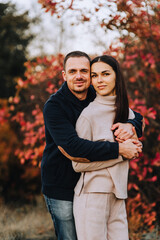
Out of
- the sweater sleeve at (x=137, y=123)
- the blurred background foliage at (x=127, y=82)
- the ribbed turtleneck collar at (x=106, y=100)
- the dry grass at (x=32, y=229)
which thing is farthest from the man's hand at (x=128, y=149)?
the dry grass at (x=32, y=229)

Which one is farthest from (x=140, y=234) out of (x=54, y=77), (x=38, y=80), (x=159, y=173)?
(x=38, y=80)

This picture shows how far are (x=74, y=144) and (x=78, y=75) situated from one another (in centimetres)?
61

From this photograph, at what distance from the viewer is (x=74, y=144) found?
2117 mm

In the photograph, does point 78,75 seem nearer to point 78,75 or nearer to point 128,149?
point 78,75

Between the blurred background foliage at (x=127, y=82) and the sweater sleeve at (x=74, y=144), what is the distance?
1.74 m

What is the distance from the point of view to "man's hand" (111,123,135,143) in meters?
2.24

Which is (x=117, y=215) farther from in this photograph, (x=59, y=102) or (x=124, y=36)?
(x=124, y=36)

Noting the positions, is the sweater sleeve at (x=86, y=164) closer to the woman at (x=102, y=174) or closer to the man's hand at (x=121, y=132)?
the woman at (x=102, y=174)

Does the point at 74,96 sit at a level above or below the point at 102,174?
above

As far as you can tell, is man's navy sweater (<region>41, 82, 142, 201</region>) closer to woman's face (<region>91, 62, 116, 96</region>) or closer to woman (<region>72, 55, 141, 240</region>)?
woman (<region>72, 55, 141, 240</region>)

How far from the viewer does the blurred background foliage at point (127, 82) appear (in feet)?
12.5

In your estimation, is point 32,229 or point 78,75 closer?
point 78,75

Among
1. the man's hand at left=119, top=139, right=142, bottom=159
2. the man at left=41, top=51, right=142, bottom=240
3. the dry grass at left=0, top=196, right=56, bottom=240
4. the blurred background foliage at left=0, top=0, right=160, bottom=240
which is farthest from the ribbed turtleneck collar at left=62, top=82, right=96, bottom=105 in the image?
the dry grass at left=0, top=196, right=56, bottom=240

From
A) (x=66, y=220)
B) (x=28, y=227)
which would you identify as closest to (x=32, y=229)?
(x=28, y=227)
